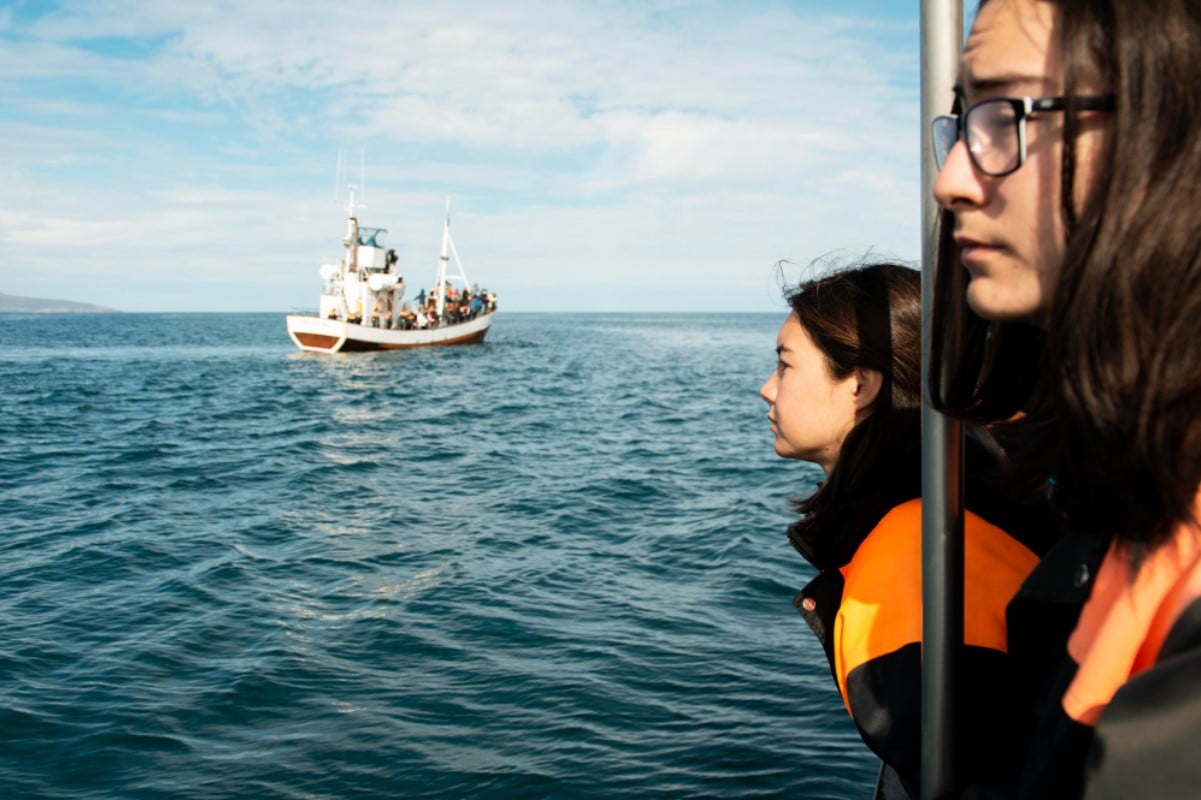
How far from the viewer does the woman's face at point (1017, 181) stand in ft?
3.09

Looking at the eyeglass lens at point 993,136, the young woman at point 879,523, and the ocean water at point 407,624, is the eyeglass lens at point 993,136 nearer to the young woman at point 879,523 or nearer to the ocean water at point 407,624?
the young woman at point 879,523

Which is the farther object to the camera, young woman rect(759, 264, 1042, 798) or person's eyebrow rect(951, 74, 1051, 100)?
young woman rect(759, 264, 1042, 798)

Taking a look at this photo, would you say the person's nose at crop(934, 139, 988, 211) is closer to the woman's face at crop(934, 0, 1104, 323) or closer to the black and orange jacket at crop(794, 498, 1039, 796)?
the woman's face at crop(934, 0, 1104, 323)

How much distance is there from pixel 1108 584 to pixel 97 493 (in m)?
15.2

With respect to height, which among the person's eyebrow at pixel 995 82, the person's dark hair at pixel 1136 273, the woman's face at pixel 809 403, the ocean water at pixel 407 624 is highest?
the person's eyebrow at pixel 995 82

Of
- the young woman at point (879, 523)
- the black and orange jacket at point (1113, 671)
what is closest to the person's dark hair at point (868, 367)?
the young woman at point (879, 523)

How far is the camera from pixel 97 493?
560 inches

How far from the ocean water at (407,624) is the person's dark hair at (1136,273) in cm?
291

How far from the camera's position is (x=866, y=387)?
2043 millimetres

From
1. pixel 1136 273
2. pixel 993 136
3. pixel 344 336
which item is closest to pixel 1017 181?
pixel 993 136

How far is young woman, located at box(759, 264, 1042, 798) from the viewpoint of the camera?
1475 mm

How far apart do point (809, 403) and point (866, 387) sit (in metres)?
0.12

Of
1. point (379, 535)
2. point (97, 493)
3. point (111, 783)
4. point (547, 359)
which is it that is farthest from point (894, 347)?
point (547, 359)

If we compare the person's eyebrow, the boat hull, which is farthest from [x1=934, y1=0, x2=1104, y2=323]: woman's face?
the boat hull
